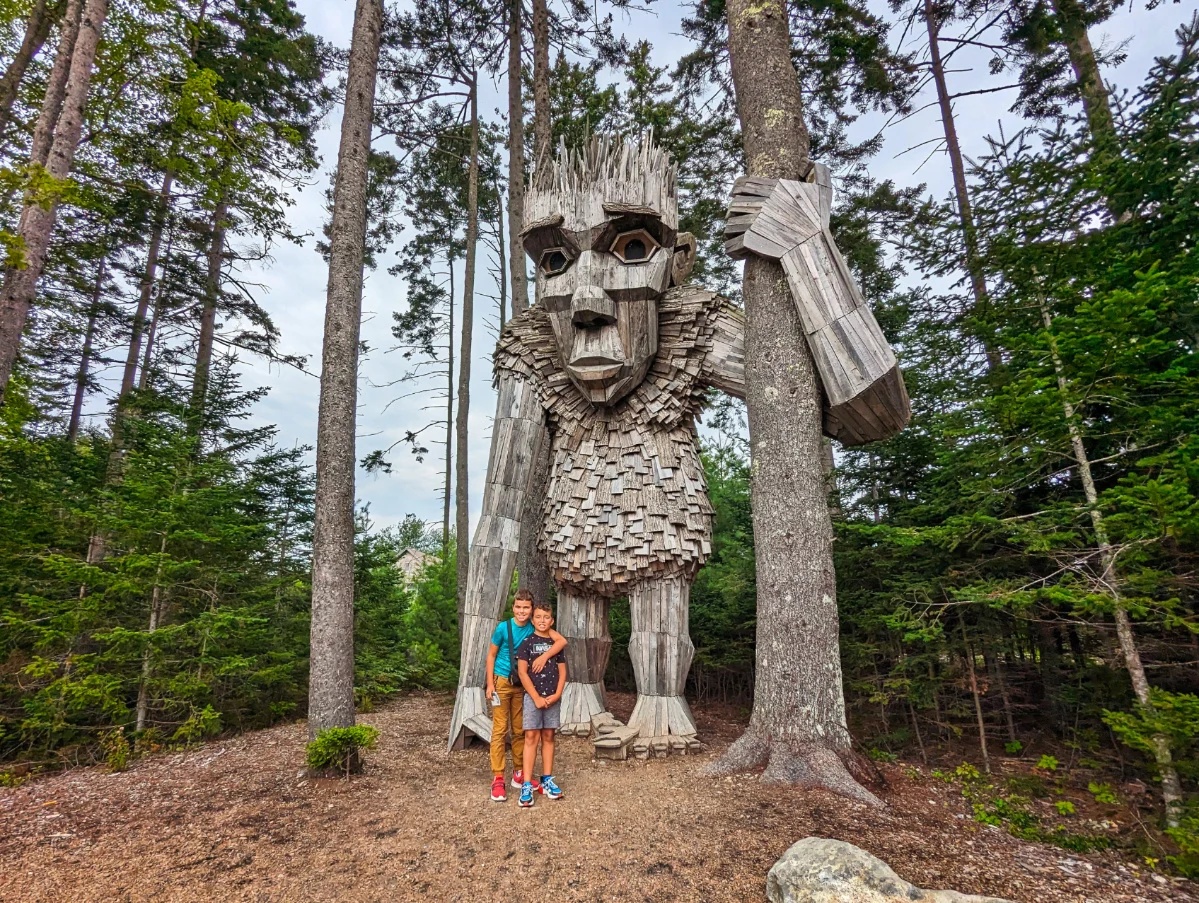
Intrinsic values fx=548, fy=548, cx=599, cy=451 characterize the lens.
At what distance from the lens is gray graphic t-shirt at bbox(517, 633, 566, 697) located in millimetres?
3113

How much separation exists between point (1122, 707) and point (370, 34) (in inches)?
276

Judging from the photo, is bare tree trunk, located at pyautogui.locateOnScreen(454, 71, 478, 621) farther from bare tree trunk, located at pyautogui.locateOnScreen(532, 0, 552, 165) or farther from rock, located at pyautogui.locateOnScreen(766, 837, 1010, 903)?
rock, located at pyautogui.locateOnScreen(766, 837, 1010, 903)

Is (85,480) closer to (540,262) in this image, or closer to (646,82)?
(540,262)

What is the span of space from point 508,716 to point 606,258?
3.11 metres

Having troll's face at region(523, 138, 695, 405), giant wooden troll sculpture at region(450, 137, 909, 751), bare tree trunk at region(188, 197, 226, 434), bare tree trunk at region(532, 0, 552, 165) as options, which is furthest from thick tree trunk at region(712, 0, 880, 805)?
bare tree trunk at region(188, 197, 226, 434)

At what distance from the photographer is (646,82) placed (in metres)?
8.30

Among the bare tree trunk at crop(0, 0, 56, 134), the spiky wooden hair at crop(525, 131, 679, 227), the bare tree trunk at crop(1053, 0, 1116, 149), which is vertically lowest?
the spiky wooden hair at crop(525, 131, 679, 227)

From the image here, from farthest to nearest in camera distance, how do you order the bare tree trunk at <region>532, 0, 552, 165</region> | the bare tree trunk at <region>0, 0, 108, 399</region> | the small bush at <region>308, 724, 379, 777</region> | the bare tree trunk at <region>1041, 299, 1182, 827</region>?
the bare tree trunk at <region>532, 0, 552, 165</region> → the bare tree trunk at <region>0, 0, 108, 399</region> → the small bush at <region>308, 724, 379, 777</region> → the bare tree trunk at <region>1041, 299, 1182, 827</region>

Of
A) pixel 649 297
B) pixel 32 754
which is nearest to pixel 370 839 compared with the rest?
pixel 649 297

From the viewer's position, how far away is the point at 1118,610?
2.75 m

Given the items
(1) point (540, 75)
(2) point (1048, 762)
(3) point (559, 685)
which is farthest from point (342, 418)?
(1) point (540, 75)

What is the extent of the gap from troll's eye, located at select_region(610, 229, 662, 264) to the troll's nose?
0.35 m

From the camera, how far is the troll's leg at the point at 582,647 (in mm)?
4211

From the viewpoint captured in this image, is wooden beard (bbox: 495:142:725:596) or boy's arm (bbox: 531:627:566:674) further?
wooden beard (bbox: 495:142:725:596)
